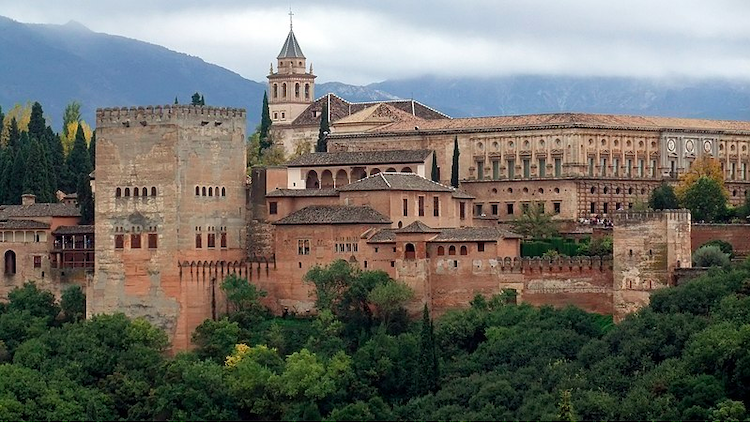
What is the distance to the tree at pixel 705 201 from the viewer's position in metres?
68.9

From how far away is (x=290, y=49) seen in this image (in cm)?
9581

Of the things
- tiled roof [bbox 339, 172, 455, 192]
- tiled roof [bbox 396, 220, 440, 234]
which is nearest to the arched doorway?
tiled roof [bbox 339, 172, 455, 192]

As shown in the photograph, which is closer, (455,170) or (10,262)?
(10,262)

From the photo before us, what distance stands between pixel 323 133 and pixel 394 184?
1561 cm

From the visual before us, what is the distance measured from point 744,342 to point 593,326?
7990 mm

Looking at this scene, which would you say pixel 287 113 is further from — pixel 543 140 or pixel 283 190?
pixel 283 190

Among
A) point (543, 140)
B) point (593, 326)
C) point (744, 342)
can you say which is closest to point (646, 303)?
point (593, 326)

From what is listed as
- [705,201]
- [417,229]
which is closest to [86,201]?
[417,229]

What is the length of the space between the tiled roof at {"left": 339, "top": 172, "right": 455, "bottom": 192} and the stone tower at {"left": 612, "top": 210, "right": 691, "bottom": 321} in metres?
7.69

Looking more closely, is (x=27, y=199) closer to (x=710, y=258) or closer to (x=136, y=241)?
(x=136, y=241)

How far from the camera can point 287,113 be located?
91.7m

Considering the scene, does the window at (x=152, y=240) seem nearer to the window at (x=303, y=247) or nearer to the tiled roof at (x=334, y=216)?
the tiled roof at (x=334, y=216)

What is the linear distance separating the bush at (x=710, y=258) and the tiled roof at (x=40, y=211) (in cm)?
2004

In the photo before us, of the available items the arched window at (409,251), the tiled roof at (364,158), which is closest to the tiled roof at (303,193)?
the arched window at (409,251)
